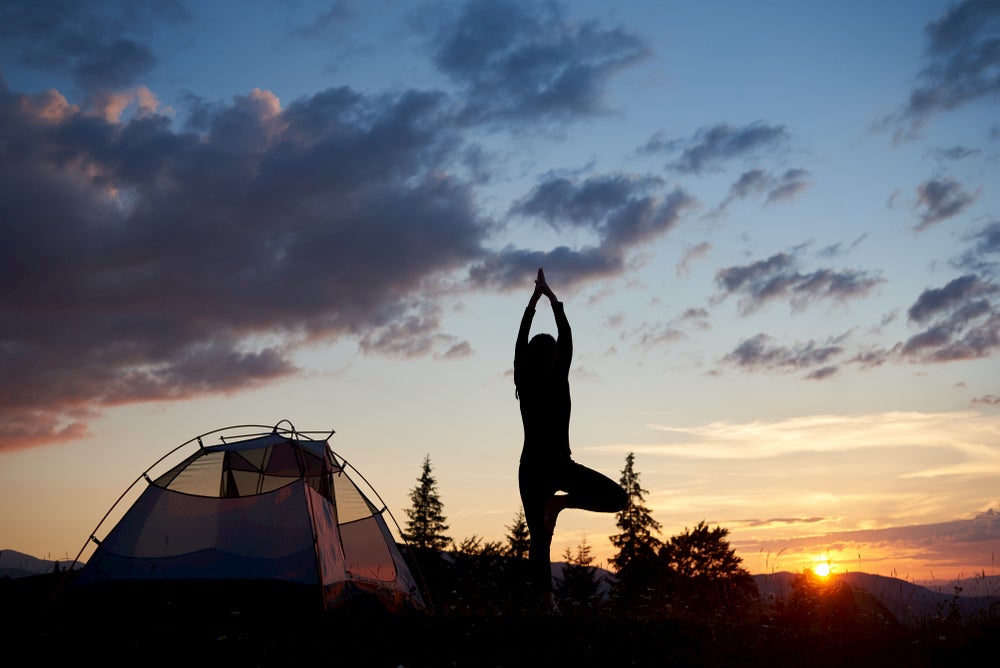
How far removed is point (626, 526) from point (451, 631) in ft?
157

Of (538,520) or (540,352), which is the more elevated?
(540,352)

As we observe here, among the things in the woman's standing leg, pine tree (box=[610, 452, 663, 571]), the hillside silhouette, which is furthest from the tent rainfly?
pine tree (box=[610, 452, 663, 571])

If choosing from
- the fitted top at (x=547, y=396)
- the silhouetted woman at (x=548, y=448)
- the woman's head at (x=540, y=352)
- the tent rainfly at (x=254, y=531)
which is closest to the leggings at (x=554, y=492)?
the silhouetted woman at (x=548, y=448)

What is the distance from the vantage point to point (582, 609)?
38.0 feet

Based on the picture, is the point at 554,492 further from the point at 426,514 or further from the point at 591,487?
the point at 426,514

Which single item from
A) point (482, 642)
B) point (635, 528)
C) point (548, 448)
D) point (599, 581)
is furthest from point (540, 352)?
point (635, 528)

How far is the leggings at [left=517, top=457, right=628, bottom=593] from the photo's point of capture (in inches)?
408

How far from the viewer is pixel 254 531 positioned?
42.6ft

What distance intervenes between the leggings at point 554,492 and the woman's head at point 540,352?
1.21 meters

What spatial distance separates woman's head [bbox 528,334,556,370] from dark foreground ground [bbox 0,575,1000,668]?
10.1 feet

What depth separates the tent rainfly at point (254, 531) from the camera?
12.7m

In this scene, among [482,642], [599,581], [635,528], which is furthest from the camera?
[635,528]

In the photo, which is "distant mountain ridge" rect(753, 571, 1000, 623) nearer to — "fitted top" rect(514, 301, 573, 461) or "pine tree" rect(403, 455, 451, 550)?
"fitted top" rect(514, 301, 573, 461)

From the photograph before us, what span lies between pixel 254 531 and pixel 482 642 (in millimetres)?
4962
